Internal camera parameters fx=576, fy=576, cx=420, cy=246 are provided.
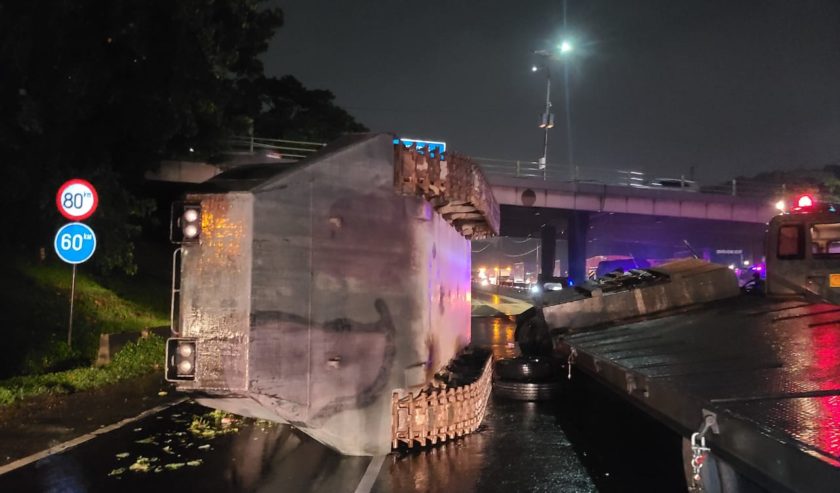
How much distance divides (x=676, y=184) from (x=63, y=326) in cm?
3699

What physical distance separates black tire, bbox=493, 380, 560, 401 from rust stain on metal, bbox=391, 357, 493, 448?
2030mm

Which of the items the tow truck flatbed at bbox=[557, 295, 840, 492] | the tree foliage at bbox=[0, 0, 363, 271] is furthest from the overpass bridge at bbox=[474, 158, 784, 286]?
the tow truck flatbed at bbox=[557, 295, 840, 492]

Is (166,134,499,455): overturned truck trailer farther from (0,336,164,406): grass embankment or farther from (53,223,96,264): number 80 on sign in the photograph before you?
(53,223,96,264): number 80 on sign

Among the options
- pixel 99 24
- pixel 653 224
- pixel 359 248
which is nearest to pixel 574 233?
pixel 653 224

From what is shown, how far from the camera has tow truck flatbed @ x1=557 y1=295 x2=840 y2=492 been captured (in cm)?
246

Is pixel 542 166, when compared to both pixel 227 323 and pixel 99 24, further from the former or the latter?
pixel 227 323

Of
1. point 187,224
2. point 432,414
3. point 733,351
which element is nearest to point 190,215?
point 187,224

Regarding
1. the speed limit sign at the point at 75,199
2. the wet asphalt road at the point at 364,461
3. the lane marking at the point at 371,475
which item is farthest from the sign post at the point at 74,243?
the lane marking at the point at 371,475

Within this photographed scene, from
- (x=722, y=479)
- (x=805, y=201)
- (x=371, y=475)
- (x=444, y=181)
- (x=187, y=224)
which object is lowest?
(x=371, y=475)

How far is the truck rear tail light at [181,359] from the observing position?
4539 mm

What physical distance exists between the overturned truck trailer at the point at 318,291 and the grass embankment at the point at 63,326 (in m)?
5.26

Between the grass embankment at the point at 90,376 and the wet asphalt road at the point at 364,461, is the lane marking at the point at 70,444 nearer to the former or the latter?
the wet asphalt road at the point at 364,461

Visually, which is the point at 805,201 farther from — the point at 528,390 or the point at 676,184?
the point at 676,184

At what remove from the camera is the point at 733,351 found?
4414mm
